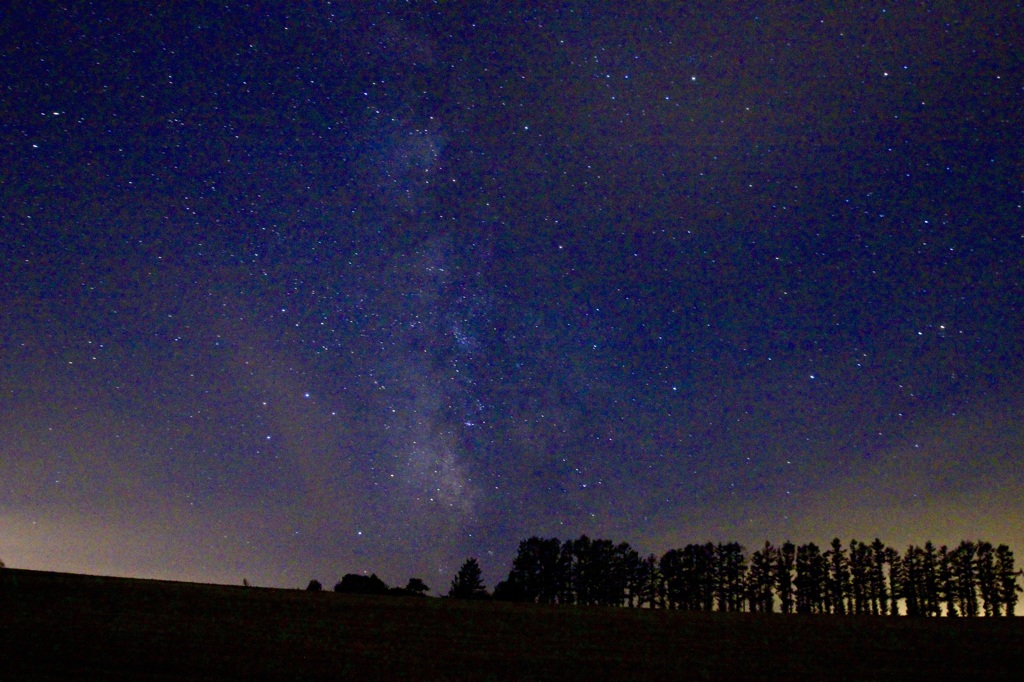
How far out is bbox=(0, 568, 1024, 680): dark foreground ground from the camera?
19.2 meters

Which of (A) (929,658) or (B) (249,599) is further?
(B) (249,599)

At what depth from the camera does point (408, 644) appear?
2562 centimetres

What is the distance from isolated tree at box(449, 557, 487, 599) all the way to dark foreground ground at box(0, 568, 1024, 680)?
62292mm

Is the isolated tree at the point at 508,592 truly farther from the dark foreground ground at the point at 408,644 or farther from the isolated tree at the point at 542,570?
the dark foreground ground at the point at 408,644

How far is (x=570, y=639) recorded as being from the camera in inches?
1150

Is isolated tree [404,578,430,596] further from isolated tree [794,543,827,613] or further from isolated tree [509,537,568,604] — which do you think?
isolated tree [794,543,827,613]

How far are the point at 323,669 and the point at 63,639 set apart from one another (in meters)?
9.05

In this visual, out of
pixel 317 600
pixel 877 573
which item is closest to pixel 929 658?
pixel 317 600

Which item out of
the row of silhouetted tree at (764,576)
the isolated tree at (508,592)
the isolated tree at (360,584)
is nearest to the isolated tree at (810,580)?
the row of silhouetted tree at (764,576)

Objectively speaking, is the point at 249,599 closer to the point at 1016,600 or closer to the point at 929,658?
the point at 929,658

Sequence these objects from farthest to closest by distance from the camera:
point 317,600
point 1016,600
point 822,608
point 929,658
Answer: point 822,608 < point 1016,600 < point 317,600 < point 929,658

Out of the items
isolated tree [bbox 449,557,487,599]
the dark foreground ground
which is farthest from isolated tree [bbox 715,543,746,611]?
the dark foreground ground

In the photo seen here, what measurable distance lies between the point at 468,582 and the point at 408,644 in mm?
81937

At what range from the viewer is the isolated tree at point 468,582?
9962cm
